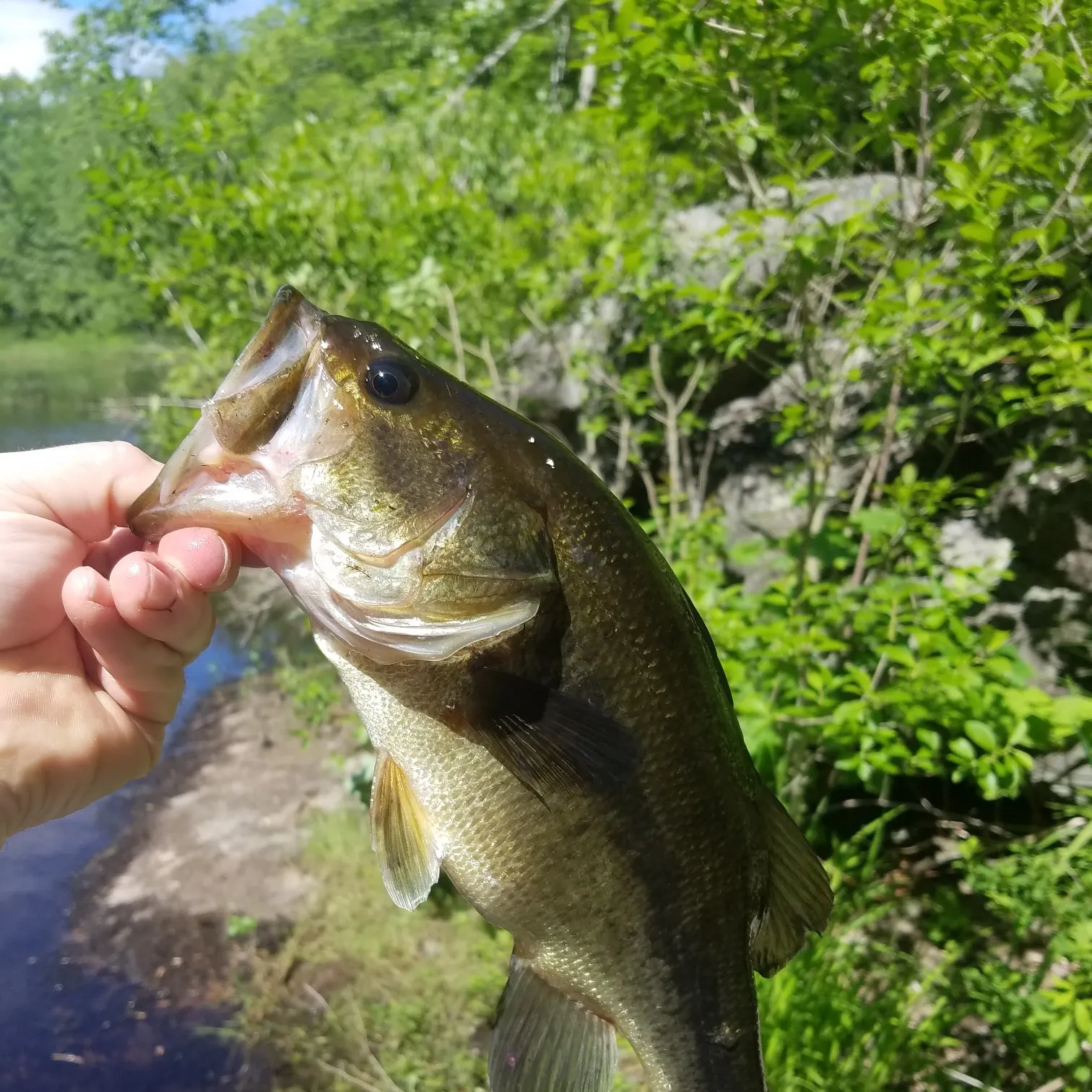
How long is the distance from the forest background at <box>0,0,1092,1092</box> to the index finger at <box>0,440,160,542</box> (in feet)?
6.64

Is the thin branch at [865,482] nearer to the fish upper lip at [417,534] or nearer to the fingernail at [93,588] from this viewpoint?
the fish upper lip at [417,534]

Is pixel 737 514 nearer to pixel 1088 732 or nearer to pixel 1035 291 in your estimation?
pixel 1035 291

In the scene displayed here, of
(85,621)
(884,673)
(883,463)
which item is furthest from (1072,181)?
(85,621)

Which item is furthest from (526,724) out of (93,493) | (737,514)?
(737,514)

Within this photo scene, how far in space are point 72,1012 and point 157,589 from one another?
448 cm

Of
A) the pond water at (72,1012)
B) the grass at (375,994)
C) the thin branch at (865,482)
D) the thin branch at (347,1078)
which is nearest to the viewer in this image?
the thin branch at (347,1078)

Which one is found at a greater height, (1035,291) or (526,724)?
(526,724)

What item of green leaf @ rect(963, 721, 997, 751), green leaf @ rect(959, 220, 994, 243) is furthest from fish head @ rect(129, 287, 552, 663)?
green leaf @ rect(963, 721, 997, 751)

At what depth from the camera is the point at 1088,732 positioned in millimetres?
2729

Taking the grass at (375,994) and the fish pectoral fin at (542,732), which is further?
the grass at (375,994)

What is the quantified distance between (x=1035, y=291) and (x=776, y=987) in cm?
307

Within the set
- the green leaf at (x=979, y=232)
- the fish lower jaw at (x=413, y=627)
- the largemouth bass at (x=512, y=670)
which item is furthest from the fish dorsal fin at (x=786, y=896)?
the green leaf at (x=979, y=232)

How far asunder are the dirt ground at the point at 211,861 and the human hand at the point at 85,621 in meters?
3.47

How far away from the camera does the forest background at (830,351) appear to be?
100 inches
